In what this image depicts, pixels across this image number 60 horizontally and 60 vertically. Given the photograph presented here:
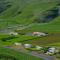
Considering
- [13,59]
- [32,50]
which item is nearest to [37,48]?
[32,50]

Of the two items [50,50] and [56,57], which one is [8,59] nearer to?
[56,57]

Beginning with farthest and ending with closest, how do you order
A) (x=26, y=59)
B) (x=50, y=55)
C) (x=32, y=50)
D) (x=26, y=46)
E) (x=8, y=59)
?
1. (x=26, y=46)
2. (x=32, y=50)
3. (x=50, y=55)
4. (x=26, y=59)
5. (x=8, y=59)

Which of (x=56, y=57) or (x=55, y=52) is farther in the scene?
(x=55, y=52)

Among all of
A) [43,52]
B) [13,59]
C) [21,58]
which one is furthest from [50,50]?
[13,59]

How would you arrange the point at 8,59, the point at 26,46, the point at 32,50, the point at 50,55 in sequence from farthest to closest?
the point at 26,46
the point at 32,50
the point at 50,55
the point at 8,59

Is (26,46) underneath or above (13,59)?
above

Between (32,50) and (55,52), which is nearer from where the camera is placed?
(55,52)

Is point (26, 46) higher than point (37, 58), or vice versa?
point (26, 46)

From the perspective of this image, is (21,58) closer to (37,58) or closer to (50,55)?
(37,58)

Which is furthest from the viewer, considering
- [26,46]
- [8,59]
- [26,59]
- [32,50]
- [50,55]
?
[26,46]
